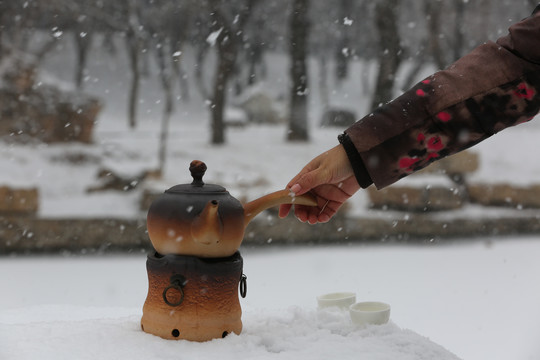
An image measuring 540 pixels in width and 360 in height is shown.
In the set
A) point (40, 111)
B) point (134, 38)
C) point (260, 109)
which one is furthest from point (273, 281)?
point (260, 109)

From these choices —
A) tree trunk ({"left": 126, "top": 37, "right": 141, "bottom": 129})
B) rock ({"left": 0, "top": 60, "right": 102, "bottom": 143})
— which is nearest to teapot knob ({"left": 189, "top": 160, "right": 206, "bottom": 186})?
rock ({"left": 0, "top": 60, "right": 102, "bottom": 143})

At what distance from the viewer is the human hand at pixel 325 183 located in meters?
1.62

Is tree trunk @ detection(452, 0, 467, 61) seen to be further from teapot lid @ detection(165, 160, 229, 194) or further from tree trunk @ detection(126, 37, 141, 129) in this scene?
teapot lid @ detection(165, 160, 229, 194)

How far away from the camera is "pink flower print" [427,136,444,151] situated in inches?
60.7

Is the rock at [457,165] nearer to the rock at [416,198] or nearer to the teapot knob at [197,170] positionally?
the rock at [416,198]

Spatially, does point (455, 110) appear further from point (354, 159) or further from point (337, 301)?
point (337, 301)

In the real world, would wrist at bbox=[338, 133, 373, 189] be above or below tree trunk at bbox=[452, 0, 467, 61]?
below

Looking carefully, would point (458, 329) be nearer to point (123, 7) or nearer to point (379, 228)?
point (379, 228)

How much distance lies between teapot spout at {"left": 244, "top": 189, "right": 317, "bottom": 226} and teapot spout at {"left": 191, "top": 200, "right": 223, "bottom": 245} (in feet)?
0.50

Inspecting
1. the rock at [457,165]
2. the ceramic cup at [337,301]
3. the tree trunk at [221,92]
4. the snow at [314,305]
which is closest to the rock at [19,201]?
the snow at [314,305]

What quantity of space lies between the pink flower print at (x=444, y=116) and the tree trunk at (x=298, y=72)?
24.6 ft

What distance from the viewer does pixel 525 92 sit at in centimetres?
149

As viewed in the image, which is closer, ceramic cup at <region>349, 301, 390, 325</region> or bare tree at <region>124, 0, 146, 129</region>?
ceramic cup at <region>349, 301, 390, 325</region>

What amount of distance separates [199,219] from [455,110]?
0.74 meters
